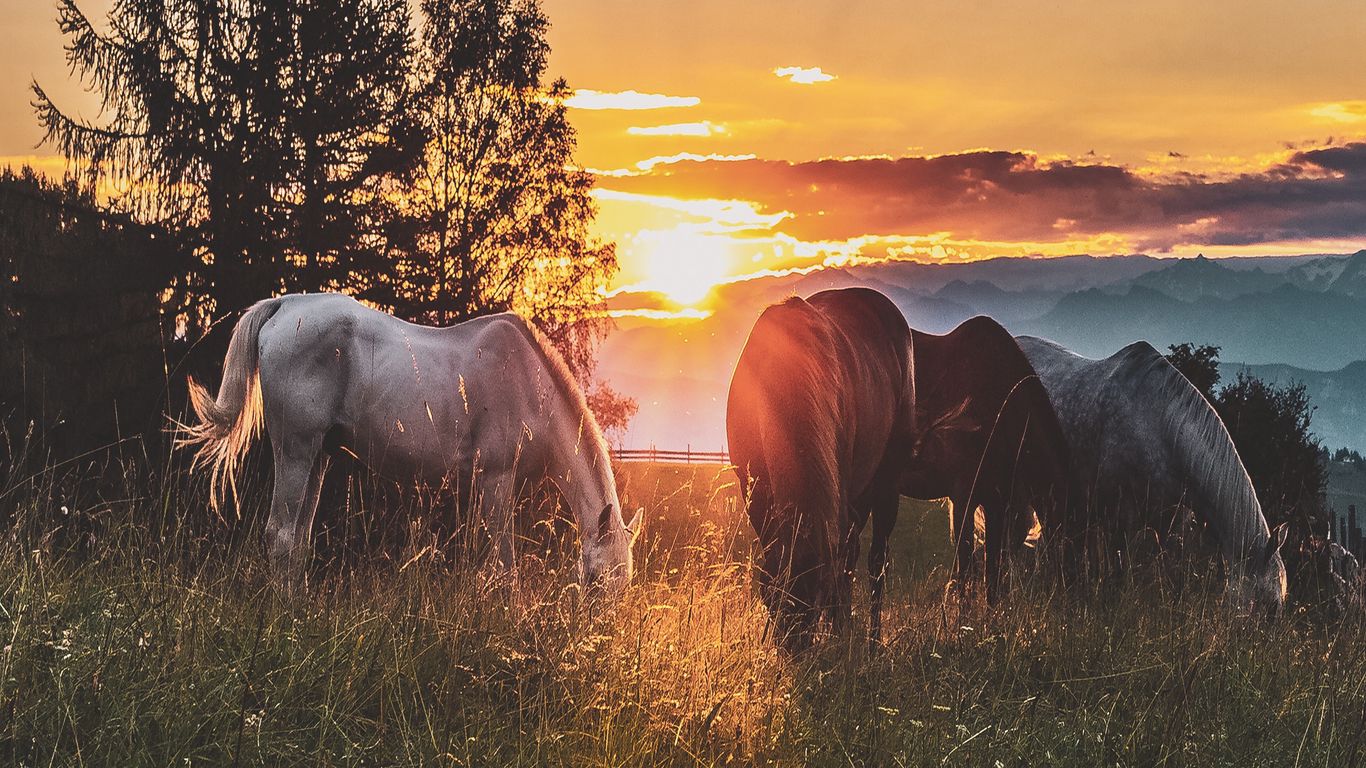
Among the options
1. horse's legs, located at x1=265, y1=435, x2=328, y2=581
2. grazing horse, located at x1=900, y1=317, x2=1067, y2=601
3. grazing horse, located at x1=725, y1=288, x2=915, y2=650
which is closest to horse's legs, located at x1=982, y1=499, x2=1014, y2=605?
grazing horse, located at x1=900, y1=317, x2=1067, y2=601

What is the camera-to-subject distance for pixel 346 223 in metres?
16.2

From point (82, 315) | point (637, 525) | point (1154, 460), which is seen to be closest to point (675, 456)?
point (82, 315)

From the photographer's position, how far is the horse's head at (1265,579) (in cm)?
742

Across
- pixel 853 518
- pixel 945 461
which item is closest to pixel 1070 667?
pixel 853 518

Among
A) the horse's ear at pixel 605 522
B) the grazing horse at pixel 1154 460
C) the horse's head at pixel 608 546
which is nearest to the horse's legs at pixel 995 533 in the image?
the grazing horse at pixel 1154 460

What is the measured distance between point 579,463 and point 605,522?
33.8 inches

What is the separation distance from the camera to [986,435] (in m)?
9.18

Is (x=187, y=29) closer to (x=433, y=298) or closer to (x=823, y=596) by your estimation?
(x=433, y=298)

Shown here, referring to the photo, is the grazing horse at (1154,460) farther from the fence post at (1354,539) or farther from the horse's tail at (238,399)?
the fence post at (1354,539)

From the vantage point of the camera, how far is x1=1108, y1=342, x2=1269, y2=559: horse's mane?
8.52m

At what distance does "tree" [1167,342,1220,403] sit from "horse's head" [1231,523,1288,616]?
10.3 metres

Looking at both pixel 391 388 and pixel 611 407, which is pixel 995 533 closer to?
pixel 391 388

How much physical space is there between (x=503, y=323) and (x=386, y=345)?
0.89 metres

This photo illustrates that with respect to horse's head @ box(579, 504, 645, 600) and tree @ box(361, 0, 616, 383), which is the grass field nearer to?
horse's head @ box(579, 504, 645, 600)
